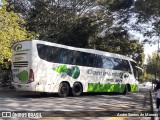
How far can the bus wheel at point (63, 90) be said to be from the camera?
1954 cm

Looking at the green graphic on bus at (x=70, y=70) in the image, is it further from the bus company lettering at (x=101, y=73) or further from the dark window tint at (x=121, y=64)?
the dark window tint at (x=121, y=64)

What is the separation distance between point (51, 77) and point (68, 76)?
5.18 feet

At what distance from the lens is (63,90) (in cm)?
1973

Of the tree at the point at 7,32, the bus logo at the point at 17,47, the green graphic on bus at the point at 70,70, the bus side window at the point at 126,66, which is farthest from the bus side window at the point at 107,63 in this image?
the bus logo at the point at 17,47

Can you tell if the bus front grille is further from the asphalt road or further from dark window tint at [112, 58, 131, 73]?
dark window tint at [112, 58, 131, 73]

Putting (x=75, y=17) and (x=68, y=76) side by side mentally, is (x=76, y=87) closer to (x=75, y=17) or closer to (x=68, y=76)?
(x=68, y=76)

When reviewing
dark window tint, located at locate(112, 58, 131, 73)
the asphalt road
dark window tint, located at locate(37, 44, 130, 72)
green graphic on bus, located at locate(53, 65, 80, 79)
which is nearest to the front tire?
green graphic on bus, located at locate(53, 65, 80, 79)

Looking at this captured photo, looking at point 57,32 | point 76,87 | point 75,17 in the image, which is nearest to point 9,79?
point 76,87

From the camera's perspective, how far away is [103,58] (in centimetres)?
2316

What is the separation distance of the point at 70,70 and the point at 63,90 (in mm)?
1363

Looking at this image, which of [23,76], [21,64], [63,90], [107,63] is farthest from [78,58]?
[23,76]

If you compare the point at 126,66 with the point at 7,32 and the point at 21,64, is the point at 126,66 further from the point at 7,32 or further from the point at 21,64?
the point at 21,64

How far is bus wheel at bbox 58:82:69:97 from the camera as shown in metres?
19.5

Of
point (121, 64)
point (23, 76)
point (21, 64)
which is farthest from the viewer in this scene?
point (121, 64)
